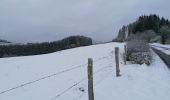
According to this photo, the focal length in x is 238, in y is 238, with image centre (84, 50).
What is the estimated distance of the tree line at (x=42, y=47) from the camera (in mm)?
53994

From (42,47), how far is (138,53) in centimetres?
4994

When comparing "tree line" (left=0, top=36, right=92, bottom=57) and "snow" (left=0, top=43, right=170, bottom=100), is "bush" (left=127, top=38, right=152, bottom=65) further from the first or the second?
"tree line" (left=0, top=36, right=92, bottom=57)

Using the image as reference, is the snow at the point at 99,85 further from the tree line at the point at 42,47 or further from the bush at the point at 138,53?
the tree line at the point at 42,47

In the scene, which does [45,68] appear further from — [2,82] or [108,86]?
[108,86]

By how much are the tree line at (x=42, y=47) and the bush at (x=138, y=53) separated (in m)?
40.7

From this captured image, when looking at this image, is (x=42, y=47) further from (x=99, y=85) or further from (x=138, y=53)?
(x=99, y=85)

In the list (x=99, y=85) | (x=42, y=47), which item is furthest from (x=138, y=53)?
(x=42, y=47)

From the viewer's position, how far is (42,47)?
62219mm

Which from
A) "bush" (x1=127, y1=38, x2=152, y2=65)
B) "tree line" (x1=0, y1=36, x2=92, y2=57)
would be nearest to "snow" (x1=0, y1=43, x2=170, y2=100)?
"bush" (x1=127, y1=38, x2=152, y2=65)

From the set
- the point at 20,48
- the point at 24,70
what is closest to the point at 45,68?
the point at 24,70

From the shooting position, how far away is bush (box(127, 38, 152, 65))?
13.8m

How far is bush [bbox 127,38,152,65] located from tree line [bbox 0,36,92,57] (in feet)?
134

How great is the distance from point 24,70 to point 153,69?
8216mm

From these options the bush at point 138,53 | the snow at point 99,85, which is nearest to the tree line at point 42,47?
the snow at point 99,85
